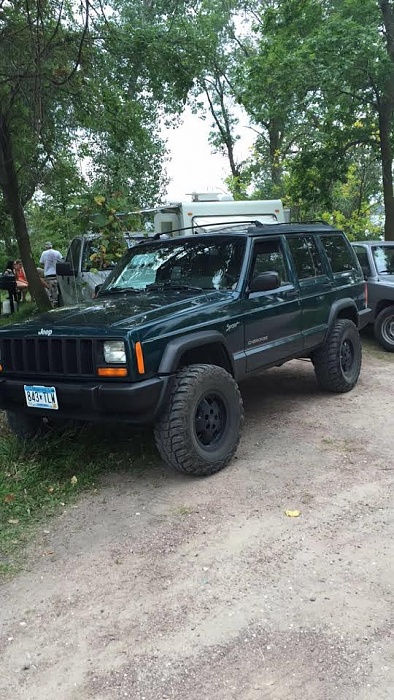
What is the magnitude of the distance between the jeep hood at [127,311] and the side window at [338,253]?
2.24 metres

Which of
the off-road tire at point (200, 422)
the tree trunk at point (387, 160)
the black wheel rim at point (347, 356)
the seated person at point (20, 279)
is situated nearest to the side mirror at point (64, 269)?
the black wheel rim at point (347, 356)

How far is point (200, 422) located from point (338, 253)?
135 inches

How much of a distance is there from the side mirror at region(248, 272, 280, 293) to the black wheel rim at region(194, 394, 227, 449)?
105cm

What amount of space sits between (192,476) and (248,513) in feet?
2.17

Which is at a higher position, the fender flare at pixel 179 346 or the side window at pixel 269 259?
the side window at pixel 269 259

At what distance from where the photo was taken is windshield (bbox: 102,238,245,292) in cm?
503

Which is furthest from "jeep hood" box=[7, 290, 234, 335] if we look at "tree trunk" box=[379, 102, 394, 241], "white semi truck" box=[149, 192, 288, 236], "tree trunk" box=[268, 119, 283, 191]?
"tree trunk" box=[268, 119, 283, 191]

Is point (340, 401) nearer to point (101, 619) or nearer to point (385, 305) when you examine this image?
point (385, 305)

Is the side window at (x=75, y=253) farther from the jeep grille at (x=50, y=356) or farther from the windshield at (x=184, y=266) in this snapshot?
the jeep grille at (x=50, y=356)

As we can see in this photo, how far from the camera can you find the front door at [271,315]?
5027mm

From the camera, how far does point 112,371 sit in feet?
12.9

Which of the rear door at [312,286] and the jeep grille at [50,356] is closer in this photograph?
the jeep grille at [50,356]

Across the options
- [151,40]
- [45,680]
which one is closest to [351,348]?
[45,680]

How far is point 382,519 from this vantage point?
3703 mm
